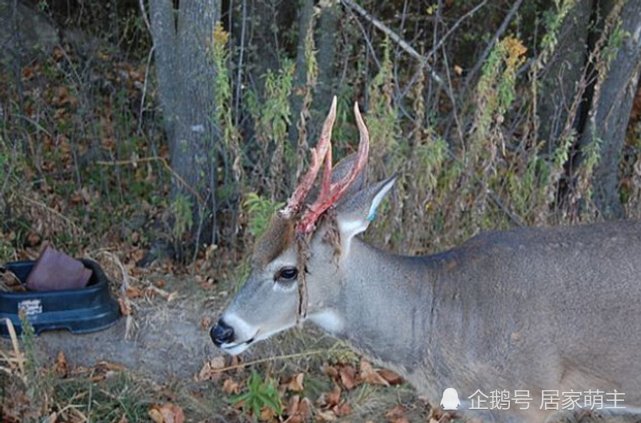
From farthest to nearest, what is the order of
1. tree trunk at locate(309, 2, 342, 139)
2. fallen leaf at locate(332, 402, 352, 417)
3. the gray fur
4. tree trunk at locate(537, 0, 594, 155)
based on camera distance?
tree trunk at locate(537, 0, 594, 155) → tree trunk at locate(309, 2, 342, 139) → fallen leaf at locate(332, 402, 352, 417) → the gray fur

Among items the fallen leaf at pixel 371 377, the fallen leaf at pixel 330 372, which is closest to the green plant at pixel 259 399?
the fallen leaf at pixel 330 372

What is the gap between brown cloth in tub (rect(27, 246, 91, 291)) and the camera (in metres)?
5.08

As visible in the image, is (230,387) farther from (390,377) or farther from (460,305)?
(460,305)

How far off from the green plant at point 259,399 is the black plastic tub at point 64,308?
3.25ft

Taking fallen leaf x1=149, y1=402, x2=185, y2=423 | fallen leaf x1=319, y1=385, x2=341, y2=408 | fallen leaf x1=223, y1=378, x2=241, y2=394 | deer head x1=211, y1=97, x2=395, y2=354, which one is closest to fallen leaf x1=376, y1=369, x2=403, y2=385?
fallen leaf x1=319, y1=385, x2=341, y2=408

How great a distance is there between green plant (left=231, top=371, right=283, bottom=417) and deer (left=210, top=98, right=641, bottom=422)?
0.97 meters

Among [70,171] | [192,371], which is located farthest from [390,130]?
[70,171]

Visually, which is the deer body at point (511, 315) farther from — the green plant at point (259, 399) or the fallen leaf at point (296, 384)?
the fallen leaf at point (296, 384)

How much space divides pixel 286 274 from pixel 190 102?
8.13 feet

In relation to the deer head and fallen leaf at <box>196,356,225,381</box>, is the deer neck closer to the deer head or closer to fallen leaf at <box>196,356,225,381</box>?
the deer head

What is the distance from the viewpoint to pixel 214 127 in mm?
5848

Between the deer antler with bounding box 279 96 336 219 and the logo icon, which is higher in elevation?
the deer antler with bounding box 279 96 336 219

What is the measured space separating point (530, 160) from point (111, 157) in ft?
9.80

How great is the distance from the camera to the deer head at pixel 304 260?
355cm
